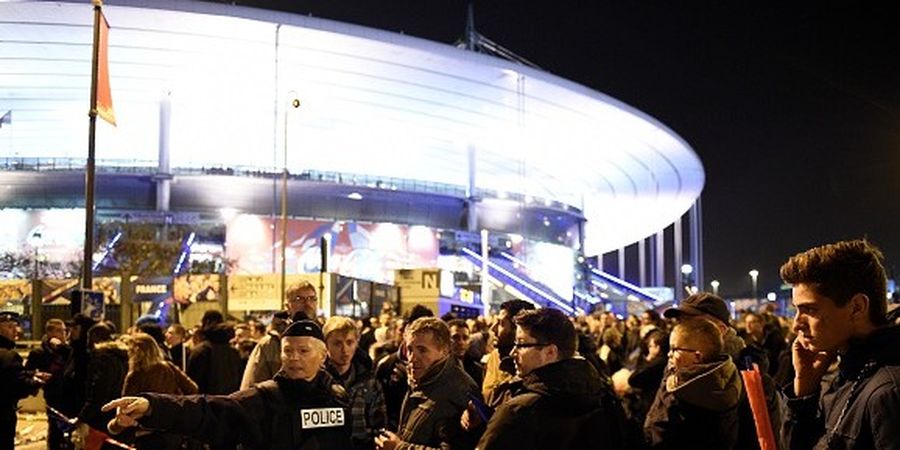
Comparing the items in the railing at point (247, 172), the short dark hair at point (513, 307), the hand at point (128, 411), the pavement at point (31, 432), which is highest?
the railing at point (247, 172)

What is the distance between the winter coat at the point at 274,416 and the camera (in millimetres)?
4160

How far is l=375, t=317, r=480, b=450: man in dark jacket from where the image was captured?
460 cm

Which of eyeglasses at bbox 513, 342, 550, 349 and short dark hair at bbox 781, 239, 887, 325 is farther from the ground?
short dark hair at bbox 781, 239, 887, 325

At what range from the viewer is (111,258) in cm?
4234

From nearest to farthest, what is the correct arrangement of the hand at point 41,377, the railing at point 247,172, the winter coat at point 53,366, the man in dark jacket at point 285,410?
the man in dark jacket at point 285,410 → the hand at point 41,377 → the winter coat at point 53,366 → the railing at point 247,172

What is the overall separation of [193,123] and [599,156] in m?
25.4

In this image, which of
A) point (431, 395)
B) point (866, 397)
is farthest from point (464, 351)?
point (866, 397)

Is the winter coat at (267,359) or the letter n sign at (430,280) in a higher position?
the letter n sign at (430,280)

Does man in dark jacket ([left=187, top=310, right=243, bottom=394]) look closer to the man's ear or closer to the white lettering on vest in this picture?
the white lettering on vest

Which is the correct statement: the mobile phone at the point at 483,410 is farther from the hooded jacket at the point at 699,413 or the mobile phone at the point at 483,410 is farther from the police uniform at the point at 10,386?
the police uniform at the point at 10,386

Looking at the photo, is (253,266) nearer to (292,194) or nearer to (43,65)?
(292,194)

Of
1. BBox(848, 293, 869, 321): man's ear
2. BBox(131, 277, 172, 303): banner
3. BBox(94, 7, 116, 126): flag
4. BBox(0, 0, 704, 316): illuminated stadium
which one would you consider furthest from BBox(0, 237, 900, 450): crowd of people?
BBox(0, 0, 704, 316): illuminated stadium

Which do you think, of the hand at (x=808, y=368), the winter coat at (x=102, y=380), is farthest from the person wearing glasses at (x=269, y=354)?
the hand at (x=808, y=368)

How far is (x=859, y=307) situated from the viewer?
108 inches
